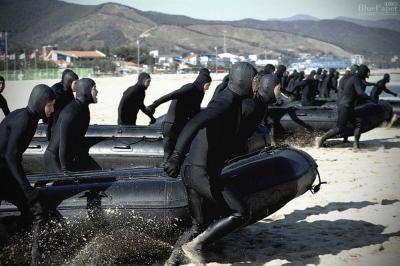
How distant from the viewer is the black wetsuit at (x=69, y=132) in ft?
19.6

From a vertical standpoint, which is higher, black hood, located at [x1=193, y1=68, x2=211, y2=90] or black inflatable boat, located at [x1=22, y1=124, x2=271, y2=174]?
black hood, located at [x1=193, y1=68, x2=211, y2=90]

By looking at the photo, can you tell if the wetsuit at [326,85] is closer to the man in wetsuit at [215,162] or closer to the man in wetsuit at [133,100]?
the man in wetsuit at [133,100]

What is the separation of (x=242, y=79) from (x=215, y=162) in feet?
2.49

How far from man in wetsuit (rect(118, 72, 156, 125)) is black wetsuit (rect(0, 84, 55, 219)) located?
180 inches

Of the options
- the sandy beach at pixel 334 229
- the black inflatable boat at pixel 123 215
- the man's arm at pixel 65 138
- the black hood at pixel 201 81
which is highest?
the black hood at pixel 201 81

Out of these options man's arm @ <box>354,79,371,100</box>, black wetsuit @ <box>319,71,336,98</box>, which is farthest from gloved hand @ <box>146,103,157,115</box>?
black wetsuit @ <box>319,71,336,98</box>

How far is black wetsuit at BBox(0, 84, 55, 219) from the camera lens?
4387 millimetres

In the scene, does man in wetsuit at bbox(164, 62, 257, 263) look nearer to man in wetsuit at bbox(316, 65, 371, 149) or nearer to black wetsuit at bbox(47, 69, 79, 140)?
black wetsuit at bbox(47, 69, 79, 140)

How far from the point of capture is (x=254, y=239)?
5.77 meters

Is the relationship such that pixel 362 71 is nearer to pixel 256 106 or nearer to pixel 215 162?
pixel 256 106

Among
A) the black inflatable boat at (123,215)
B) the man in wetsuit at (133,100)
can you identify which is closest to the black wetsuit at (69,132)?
the black inflatable boat at (123,215)

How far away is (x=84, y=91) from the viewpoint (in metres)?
6.39

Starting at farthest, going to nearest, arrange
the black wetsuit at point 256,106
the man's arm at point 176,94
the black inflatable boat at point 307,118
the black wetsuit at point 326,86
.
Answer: the black wetsuit at point 326,86 → the black inflatable boat at point 307,118 → the man's arm at point 176,94 → the black wetsuit at point 256,106

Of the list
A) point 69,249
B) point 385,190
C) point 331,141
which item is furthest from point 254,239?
point 331,141
